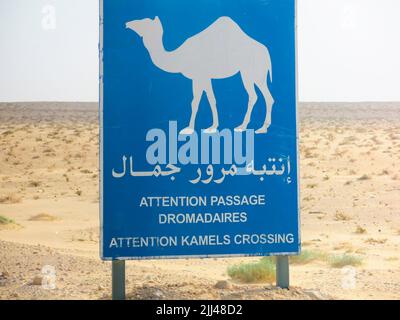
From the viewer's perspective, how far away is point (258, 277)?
792cm

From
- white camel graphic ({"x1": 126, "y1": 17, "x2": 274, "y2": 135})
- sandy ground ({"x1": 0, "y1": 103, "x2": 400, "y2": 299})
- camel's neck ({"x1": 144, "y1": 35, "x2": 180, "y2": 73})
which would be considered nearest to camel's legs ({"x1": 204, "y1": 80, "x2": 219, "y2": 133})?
white camel graphic ({"x1": 126, "y1": 17, "x2": 274, "y2": 135})

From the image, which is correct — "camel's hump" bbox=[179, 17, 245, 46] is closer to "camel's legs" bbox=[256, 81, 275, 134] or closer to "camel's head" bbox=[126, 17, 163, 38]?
"camel's head" bbox=[126, 17, 163, 38]

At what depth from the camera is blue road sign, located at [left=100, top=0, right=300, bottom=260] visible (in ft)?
19.9

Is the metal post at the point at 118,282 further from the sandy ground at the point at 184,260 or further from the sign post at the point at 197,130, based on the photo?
the sandy ground at the point at 184,260

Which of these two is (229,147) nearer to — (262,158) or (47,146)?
(262,158)

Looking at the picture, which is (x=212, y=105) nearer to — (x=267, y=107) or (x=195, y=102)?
(x=195, y=102)

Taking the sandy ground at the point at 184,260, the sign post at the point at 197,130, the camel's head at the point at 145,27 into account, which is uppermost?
the camel's head at the point at 145,27

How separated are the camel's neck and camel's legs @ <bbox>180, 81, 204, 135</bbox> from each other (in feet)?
0.96

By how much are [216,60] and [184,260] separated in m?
Answer: 4.25

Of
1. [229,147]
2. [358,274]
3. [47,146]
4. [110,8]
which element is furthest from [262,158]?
[47,146]

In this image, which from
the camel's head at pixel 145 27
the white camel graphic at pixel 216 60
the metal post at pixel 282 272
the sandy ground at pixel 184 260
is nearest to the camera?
the camel's head at pixel 145 27

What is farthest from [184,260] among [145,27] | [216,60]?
[145,27]

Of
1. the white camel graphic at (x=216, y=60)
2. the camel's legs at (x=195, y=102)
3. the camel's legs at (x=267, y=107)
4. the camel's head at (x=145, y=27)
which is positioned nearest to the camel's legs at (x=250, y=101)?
the white camel graphic at (x=216, y=60)

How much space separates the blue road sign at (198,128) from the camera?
6.07 metres
